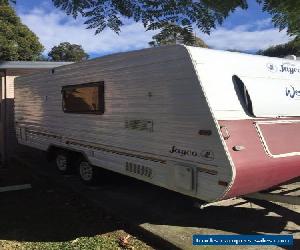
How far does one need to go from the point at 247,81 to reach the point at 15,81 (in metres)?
8.55

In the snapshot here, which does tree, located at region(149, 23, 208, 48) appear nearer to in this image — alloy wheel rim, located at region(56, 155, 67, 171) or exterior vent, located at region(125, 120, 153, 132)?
exterior vent, located at region(125, 120, 153, 132)

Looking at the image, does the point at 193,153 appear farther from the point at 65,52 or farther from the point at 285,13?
the point at 65,52

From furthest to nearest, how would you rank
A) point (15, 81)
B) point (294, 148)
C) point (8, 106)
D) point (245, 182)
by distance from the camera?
1. point (8, 106)
2. point (15, 81)
3. point (294, 148)
4. point (245, 182)

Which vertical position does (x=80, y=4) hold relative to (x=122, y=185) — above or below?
above

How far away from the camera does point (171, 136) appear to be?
6.72 m

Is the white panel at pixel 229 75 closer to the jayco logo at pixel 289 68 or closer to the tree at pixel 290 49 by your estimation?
the jayco logo at pixel 289 68

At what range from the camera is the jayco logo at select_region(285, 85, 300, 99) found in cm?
693

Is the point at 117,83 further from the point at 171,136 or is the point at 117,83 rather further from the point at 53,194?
the point at 53,194

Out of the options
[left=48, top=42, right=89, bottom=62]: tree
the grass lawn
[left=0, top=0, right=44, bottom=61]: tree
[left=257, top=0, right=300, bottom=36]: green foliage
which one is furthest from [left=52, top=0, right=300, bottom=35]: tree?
[left=48, top=42, right=89, bottom=62]: tree

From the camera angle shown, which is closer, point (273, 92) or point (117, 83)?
point (273, 92)

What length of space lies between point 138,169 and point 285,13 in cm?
327

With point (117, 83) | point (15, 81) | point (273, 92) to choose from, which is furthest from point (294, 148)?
point (15, 81)

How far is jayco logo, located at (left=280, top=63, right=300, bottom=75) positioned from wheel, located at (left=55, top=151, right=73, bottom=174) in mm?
5374

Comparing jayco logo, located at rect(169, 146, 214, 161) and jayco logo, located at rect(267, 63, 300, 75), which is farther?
jayco logo, located at rect(267, 63, 300, 75)
